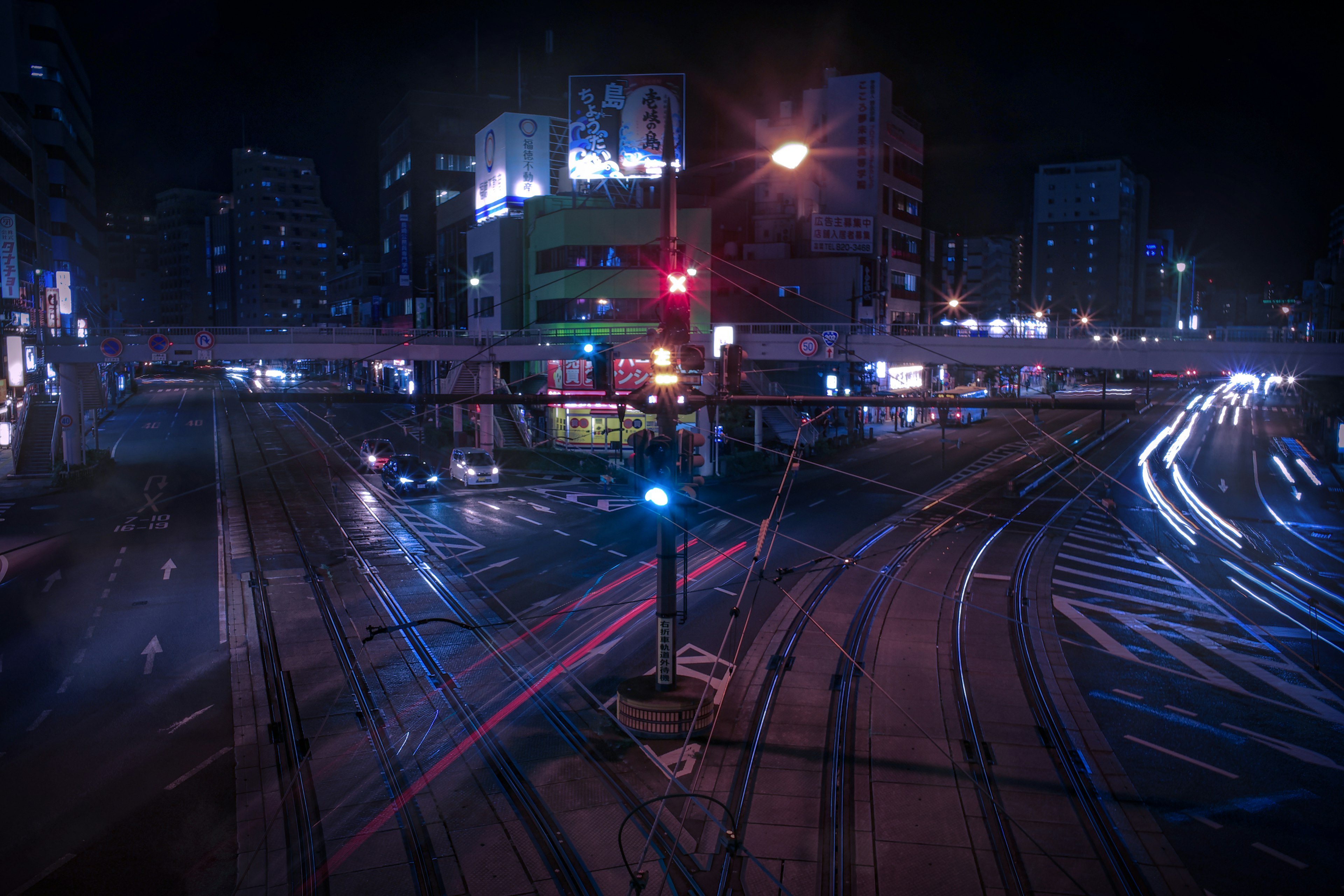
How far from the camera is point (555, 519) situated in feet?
104

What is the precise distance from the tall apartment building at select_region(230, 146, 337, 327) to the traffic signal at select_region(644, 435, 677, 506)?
152 meters

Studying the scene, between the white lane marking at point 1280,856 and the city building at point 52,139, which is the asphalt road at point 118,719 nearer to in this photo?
the white lane marking at point 1280,856

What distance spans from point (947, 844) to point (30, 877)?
36.8 ft

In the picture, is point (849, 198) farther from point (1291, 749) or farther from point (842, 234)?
point (1291, 749)

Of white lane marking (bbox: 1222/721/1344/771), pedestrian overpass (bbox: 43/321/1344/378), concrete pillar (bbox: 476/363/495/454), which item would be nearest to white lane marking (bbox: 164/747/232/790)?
pedestrian overpass (bbox: 43/321/1344/378)

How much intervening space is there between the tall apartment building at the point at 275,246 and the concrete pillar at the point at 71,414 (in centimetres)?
11911

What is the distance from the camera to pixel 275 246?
15425 cm

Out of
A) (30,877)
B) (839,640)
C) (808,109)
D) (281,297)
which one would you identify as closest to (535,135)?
(808,109)

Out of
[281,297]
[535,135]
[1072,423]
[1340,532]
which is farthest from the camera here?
[281,297]

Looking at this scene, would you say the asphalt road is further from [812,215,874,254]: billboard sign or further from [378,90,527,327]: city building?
[378,90,527,327]: city building

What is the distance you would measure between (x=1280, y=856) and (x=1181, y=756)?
9.10 feet

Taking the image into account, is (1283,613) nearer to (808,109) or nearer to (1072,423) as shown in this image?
(1072,423)

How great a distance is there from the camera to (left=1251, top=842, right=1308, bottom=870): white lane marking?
10.6 m

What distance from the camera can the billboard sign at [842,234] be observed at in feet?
228
